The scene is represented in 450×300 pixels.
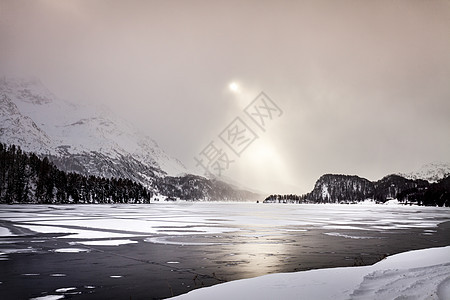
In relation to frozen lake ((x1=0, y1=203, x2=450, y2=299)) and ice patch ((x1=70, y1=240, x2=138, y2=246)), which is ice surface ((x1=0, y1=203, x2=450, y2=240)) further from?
frozen lake ((x1=0, y1=203, x2=450, y2=299))


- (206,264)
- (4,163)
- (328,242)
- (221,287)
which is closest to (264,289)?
(221,287)

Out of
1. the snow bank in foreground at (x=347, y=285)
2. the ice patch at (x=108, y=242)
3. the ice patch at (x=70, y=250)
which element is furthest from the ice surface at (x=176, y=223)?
the snow bank in foreground at (x=347, y=285)

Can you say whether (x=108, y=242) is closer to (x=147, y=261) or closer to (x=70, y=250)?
(x=70, y=250)

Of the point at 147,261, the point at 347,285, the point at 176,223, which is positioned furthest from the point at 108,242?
the point at 176,223

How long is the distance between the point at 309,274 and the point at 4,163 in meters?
211

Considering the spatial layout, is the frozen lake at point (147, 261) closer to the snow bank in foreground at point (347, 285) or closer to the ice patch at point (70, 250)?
the ice patch at point (70, 250)

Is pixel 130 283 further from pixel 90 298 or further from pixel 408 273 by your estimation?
pixel 408 273

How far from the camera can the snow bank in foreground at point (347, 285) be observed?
39.2 ft

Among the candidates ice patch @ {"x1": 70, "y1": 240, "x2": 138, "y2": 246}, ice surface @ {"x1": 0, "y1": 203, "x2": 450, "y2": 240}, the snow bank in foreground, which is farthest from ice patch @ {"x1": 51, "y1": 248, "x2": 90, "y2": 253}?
the snow bank in foreground

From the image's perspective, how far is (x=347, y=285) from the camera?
13.5 m

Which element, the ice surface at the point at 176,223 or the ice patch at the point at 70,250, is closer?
the ice patch at the point at 70,250

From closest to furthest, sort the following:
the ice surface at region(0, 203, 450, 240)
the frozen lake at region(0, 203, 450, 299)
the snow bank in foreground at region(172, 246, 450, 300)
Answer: the snow bank in foreground at region(172, 246, 450, 300), the frozen lake at region(0, 203, 450, 299), the ice surface at region(0, 203, 450, 240)

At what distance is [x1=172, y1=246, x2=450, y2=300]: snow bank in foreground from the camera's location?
471 inches

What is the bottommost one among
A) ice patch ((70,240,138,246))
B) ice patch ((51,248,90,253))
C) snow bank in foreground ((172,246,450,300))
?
ice patch ((70,240,138,246))
